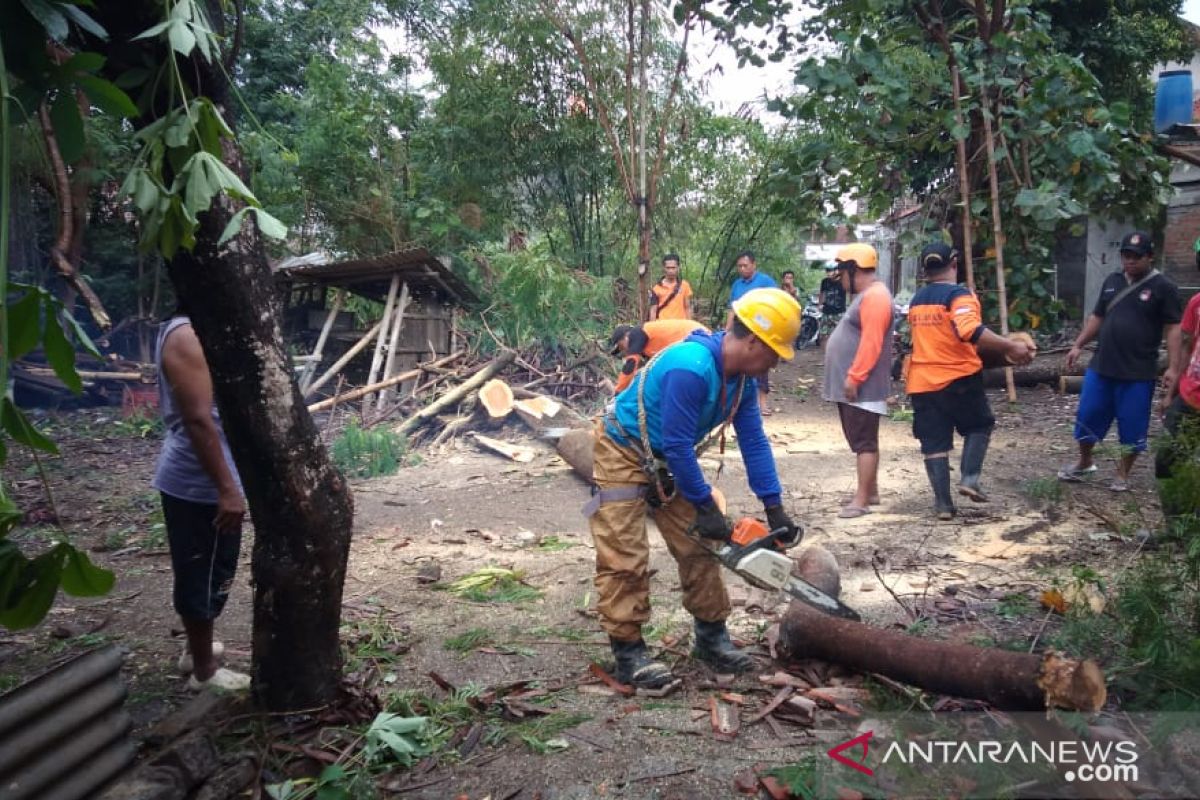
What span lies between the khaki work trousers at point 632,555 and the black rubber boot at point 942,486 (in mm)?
2624

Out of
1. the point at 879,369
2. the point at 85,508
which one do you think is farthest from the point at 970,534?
the point at 85,508

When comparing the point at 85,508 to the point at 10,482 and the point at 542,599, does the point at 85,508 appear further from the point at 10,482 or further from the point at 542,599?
the point at 542,599

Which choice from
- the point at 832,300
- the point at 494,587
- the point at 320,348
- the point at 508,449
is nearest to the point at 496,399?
the point at 508,449

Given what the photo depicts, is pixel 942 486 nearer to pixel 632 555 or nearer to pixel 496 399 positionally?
pixel 632 555

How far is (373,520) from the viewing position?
252 inches

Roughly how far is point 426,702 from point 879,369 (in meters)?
3.79

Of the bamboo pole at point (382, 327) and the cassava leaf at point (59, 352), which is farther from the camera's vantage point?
the bamboo pole at point (382, 327)

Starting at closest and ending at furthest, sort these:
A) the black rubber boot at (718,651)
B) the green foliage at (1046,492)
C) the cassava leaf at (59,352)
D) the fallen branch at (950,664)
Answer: the cassava leaf at (59,352), the fallen branch at (950,664), the black rubber boot at (718,651), the green foliage at (1046,492)

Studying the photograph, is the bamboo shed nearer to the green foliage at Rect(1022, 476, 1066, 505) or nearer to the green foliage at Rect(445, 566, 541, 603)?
the green foliage at Rect(445, 566, 541, 603)

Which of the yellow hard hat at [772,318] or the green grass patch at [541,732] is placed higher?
the yellow hard hat at [772,318]

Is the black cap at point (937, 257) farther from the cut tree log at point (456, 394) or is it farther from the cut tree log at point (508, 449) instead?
the cut tree log at point (456, 394)

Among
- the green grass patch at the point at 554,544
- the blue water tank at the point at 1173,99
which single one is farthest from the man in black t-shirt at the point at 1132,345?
the blue water tank at the point at 1173,99

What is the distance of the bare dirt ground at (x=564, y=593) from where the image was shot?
2814 mm

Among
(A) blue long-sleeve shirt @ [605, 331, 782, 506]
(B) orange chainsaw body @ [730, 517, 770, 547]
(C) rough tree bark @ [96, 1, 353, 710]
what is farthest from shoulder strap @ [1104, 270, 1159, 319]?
(C) rough tree bark @ [96, 1, 353, 710]
